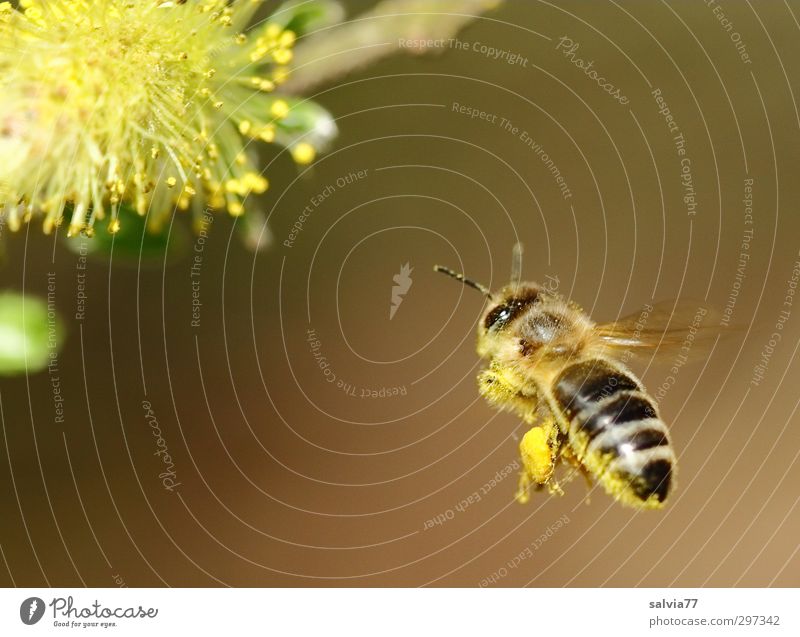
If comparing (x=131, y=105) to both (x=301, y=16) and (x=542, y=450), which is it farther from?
(x=542, y=450)

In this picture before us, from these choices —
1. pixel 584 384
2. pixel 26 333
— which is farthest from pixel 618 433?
pixel 26 333

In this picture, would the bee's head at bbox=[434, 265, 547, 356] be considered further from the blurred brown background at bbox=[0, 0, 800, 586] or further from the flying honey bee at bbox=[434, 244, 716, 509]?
the blurred brown background at bbox=[0, 0, 800, 586]

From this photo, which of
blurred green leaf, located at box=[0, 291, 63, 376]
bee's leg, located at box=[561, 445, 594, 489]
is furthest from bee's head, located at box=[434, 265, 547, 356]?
blurred green leaf, located at box=[0, 291, 63, 376]

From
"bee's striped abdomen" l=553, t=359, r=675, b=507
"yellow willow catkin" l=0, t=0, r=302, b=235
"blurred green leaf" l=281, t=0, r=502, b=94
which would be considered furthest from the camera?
"blurred green leaf" l=281, t=0, r=502, b=94
